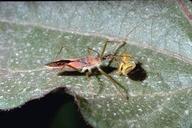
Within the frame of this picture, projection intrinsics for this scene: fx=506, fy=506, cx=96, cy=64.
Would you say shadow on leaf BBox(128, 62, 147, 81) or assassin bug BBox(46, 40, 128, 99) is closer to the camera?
shadow on leaf BBox(128, 62, 147, 81)

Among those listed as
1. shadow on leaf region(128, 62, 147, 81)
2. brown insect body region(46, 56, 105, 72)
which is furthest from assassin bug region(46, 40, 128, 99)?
shadow on leaf region(128, 62, 147, 81)

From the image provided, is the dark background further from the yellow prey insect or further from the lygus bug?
→ the yellow prey insect

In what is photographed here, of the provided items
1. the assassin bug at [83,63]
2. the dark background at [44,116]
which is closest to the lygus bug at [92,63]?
the assassin bug at [83,63]

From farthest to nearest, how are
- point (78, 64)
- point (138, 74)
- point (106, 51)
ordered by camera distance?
1. point (106, 51)
2. point (78, 64)
3. point (138, 74)

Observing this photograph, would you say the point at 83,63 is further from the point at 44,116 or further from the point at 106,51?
the point at 44,116

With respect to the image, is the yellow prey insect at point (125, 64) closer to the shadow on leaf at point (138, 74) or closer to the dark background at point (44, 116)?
the shadow on leaf at point (138, 74)

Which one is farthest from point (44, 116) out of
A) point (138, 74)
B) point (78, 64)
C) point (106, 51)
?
point (138, 74)

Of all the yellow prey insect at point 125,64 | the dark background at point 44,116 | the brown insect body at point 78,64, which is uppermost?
the yellow prey insect at point 125,64

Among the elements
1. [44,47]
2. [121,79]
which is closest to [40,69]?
[44,47]
